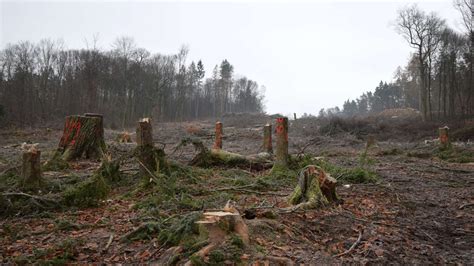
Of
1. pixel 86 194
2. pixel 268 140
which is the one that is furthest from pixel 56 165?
pixel 268 140

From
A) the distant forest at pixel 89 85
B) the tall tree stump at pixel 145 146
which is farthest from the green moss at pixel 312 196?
the distant forest at pixel 89 85

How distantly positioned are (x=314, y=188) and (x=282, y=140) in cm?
326

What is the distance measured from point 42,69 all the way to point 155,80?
1535cm

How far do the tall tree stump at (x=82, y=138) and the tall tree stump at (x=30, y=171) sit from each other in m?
3.84

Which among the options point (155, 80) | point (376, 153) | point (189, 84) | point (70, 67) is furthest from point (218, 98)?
point (376, 153)

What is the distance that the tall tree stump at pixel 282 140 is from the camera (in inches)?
358

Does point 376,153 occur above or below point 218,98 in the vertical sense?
below

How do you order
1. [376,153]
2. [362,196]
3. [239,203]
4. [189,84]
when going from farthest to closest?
[189,84]
[376,153]
[362,196]
[239,203]

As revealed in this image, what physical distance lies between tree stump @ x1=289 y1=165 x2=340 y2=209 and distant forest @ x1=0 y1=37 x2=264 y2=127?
3193cm

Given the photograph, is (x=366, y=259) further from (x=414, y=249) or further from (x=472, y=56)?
(x=472, y=56)

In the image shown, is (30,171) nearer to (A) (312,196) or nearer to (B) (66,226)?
(B) (66,226)

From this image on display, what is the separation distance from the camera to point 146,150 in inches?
297

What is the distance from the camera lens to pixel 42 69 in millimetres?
45156

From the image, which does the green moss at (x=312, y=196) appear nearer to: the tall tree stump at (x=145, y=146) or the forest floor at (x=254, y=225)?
the forest floor at (x=254, y=225)
